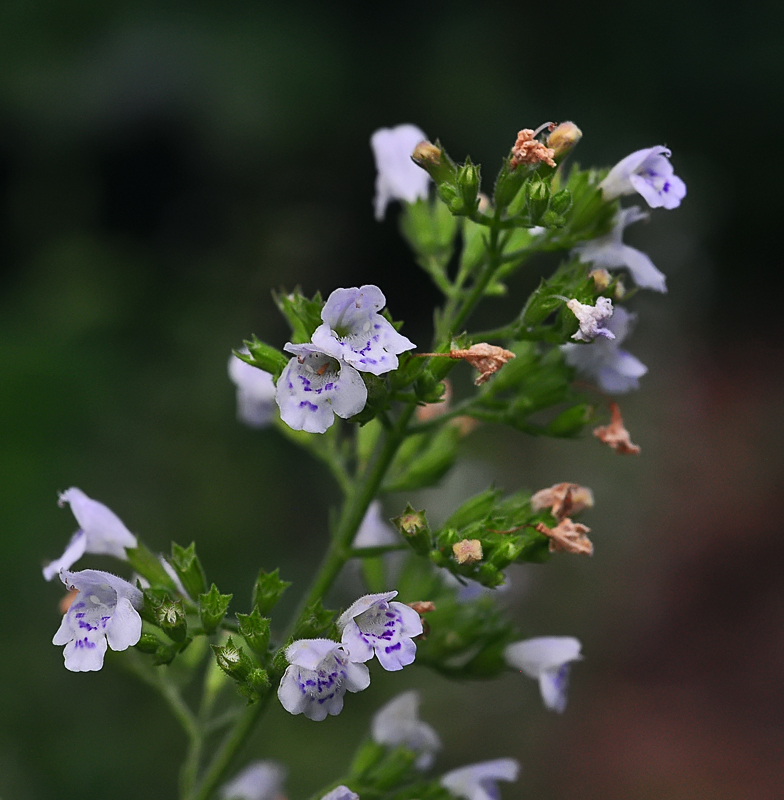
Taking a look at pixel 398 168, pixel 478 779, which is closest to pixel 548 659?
pixel 478 779

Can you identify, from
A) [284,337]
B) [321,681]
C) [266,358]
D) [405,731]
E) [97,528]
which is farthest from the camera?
[284,337]

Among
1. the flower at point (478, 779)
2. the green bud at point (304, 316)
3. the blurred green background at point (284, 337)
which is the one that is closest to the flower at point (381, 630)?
the green bud at point (304, 316)

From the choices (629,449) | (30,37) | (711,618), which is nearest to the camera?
(629,449)

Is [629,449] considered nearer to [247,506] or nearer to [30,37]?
[247,506]

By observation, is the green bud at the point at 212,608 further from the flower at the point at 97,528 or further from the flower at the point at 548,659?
the flower at the point at 548,659

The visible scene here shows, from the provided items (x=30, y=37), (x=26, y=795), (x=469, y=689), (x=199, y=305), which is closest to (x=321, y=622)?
(x=26, y=795)

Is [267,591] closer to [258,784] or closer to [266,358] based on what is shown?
[266,358]

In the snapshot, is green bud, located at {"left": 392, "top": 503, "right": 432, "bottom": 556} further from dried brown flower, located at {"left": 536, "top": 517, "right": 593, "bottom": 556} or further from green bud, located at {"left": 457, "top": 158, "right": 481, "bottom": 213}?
green bud, located at {"left": 457, "top": 158, "right": 481, "bottom": 213}
